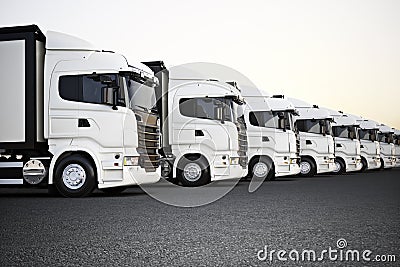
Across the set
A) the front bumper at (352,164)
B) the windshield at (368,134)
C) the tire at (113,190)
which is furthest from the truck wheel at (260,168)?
the windshield at (368,134)

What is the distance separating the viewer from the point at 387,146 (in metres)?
36.4

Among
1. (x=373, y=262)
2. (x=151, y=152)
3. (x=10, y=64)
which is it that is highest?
(x=10, y=64)

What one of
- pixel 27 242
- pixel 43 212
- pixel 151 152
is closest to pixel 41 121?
pixel 151 152

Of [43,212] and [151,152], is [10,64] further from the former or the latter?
[43,212]

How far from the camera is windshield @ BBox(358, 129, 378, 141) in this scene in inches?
1290

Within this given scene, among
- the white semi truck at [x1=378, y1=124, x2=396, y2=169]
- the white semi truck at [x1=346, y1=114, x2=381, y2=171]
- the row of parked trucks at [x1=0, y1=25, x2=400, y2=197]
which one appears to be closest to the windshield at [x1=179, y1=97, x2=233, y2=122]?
the row of parked trucks at [x1=0, y1=25, x2=400, y2=197]

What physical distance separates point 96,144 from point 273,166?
907 centimetres

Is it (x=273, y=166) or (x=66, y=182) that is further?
(x=273, y=166)

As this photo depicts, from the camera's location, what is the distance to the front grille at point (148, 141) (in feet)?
45.5

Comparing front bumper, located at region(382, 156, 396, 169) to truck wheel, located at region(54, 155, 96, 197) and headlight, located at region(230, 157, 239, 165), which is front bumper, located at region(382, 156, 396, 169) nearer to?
headlight, located at region(230, 157, 239, 165)

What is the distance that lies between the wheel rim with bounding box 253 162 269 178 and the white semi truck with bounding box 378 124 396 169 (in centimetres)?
1643

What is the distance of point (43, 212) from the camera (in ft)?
33.3

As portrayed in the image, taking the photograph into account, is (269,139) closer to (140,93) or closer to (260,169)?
(260,169)

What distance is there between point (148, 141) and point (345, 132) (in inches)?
672
